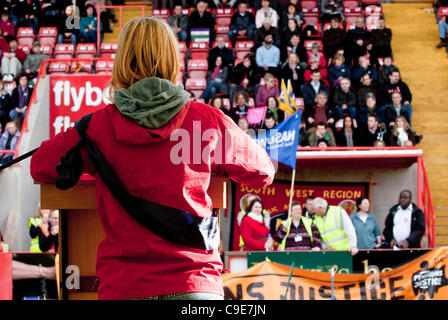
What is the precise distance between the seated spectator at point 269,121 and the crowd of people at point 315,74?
3 centimetres

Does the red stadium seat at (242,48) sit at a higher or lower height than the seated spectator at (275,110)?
higher

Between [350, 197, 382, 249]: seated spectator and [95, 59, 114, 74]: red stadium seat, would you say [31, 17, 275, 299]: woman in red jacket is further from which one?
[95, 59, 114, 74]: red stadium seat

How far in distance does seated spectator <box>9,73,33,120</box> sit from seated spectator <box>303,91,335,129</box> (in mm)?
5594

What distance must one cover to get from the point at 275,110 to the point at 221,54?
3.51 m

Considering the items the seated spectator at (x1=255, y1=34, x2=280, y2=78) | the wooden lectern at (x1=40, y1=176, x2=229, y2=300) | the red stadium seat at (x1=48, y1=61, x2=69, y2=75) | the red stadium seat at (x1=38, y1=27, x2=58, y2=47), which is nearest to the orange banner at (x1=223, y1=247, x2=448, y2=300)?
the wooden lectern at (x1=40, y1=176, x2=229, y2=300)

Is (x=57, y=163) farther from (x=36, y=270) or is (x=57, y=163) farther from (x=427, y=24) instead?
(x=427, y=24)

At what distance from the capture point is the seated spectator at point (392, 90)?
1429 centimetres

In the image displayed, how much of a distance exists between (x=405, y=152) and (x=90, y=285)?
1026 cm

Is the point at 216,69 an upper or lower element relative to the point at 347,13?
lower

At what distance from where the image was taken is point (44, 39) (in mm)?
17844

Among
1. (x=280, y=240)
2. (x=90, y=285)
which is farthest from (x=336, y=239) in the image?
→ (x=90, y=285)

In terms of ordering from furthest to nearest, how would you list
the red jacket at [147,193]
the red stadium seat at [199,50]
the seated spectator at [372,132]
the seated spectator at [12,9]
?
the seated spectator at [12,9] < the red stadium seat at [199,50] < the seated spectator at [372,132] < the red jacket at [147,193]

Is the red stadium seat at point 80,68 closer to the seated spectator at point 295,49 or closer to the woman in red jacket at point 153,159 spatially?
the seated spectator at point 295,49

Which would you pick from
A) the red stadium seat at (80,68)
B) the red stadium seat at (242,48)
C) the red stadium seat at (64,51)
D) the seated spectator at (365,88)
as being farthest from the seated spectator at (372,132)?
the red stadium seat at (64,51)
